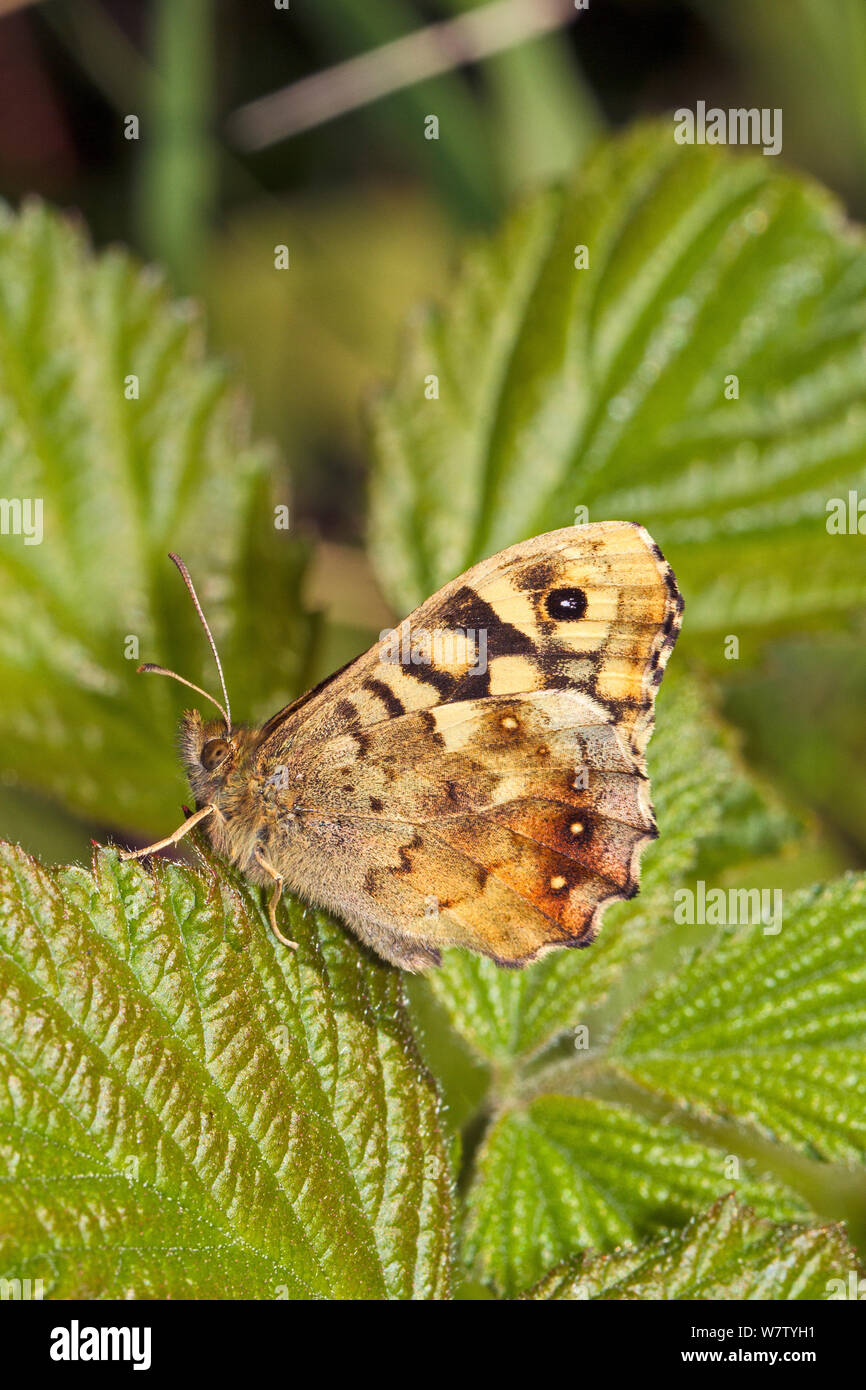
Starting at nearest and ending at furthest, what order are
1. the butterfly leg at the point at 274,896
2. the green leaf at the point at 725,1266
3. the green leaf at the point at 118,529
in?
the green leaf at the point at 725,1266 → the butterfly leg at the point at 274,896 → the green leaf at the point at 118,529

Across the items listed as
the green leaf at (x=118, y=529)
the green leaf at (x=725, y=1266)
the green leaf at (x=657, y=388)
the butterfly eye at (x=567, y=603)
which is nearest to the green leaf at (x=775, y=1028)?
the green leaf at (x=725, y=1266)

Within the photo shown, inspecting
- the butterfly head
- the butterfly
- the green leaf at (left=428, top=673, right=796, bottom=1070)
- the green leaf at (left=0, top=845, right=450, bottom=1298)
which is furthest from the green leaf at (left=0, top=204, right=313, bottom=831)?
the green leaf at (left=0, top=845, right=450, bottom=1298)

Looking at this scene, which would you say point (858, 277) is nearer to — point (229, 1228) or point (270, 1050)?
point (270, 1050)

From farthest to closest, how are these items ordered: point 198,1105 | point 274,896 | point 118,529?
1. point 118,529
2. point 274,896
3. point 198,1105

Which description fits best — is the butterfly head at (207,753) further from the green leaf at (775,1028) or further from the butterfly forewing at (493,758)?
the green leaf at (775,1028)

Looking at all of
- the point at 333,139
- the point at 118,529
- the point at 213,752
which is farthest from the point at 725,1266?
the point at 333,139

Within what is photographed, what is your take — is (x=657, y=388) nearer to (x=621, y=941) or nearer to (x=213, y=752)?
(x=621, y=941)

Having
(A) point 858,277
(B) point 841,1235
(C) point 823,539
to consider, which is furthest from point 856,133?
(B) point 841,1235
